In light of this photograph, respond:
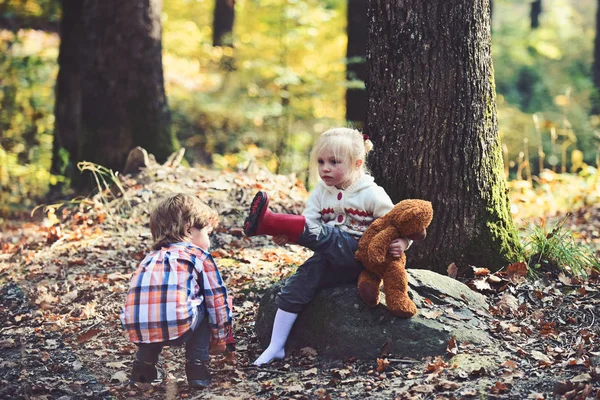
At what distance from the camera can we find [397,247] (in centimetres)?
395

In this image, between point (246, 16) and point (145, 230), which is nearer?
point (145, 230)

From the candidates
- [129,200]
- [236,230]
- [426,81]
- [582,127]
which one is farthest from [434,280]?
[582,127]

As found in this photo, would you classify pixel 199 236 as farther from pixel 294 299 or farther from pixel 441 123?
pixel 441 123

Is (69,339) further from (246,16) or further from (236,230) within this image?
(246,16)

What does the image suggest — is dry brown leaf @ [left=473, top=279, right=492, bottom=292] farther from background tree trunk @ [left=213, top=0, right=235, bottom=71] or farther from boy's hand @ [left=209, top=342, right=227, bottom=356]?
background tree trunk @ [left=213, top=0, right=235, bottom=71]

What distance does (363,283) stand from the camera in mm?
4098

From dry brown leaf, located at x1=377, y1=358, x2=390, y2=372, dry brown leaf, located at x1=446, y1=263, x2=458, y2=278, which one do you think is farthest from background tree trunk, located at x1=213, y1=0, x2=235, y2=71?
dry brown leaf, located at x1=377, y1=358, x2=390, y2=372

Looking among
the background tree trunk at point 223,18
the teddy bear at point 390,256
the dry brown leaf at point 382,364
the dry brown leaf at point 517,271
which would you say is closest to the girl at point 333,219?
the teddy bear at point 390,256

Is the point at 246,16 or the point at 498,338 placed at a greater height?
the point at 246,16

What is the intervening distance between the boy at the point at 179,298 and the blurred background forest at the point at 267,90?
90.1 inches

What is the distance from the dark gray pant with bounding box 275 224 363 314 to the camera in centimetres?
413

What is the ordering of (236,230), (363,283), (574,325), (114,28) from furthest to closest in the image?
1. (114,28)
2. (236,230)
3. (574,325)
4. (363,283)

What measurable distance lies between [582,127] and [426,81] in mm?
11619

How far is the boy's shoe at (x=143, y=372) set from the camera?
3.96 metres
